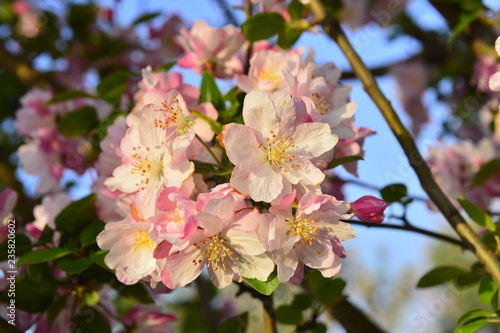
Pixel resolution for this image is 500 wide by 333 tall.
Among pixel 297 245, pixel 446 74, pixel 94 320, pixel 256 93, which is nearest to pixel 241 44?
pixel 256 93

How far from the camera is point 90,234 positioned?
109cm

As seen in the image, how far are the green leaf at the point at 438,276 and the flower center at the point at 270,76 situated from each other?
0.56 metres

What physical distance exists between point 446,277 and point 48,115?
4.18 feet

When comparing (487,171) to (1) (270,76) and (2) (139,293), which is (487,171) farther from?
(2) (139,293)

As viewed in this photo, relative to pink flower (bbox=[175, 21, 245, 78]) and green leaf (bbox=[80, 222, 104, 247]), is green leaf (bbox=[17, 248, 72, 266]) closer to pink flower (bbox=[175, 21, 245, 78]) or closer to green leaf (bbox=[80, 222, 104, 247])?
green leaf (bbox=[80, 222, 104, 247])

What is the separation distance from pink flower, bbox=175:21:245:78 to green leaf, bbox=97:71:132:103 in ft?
0.60

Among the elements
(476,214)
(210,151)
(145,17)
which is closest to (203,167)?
(210,151)

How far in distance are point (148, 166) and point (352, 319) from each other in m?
0.72

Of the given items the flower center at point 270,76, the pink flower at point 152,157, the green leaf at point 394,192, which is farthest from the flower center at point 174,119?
the green leaf at point 394,192

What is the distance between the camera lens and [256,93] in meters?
0.84

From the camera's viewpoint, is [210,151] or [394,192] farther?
[394,192]

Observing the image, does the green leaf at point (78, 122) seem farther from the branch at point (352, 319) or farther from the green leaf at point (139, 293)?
the branch at point (352, 319)

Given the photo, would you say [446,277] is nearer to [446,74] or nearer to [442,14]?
[442,14]

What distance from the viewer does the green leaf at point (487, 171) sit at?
5.08 feet
